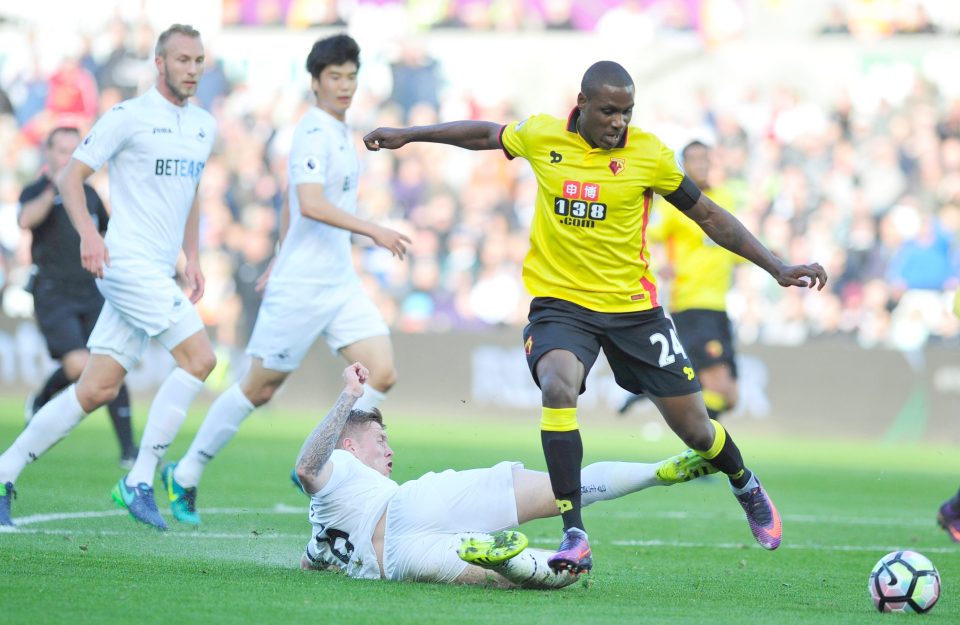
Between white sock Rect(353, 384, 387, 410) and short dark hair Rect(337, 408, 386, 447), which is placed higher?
short dark hair Rect(337, 408, 386, 447)

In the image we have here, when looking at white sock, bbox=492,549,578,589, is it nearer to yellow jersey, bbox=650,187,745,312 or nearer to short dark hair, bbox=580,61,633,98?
short dark hair, bbox=580,61,633,98

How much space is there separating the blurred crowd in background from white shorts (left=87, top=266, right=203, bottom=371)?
33.3 feet

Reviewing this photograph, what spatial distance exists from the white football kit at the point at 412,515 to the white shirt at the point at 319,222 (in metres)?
2.89

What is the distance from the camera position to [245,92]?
76.9 ft

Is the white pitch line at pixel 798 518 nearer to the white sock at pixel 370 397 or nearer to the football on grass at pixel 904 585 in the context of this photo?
the white sock at pixel 370 397

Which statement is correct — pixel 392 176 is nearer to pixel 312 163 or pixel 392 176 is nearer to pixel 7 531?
pixel 312 163

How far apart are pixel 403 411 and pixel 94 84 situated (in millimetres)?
8021

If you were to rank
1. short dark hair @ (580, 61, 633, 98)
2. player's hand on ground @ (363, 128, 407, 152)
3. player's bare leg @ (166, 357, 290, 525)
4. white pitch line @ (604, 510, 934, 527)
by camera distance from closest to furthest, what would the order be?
short dark hair @ (580, 61, 633, 98)
player's hand on ground @ (363, 128, 407, 152)
player's bare leg @ (166, 357, 290, 525)
white pitch line @ (604, 510, 934, 527)

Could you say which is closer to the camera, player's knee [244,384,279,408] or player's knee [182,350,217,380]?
player's knee [182,350,217,380]

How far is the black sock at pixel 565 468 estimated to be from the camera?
6.83 m

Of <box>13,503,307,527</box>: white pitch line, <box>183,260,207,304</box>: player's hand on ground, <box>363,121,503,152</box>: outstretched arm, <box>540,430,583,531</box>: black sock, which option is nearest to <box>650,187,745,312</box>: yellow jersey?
<box>13,503,307,527</box>: white pitch line

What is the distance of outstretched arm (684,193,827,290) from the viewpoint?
291 inches

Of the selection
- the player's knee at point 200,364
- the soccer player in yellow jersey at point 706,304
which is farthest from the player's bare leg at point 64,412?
the soccer player in yellow jersey at point 706,304

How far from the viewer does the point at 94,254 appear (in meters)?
8.30
